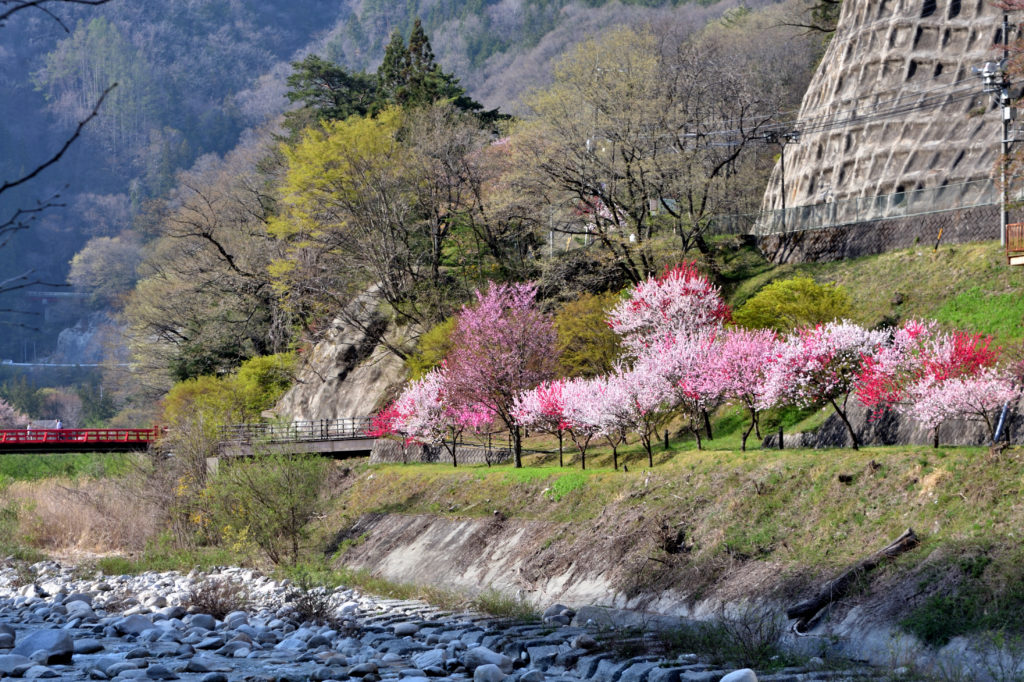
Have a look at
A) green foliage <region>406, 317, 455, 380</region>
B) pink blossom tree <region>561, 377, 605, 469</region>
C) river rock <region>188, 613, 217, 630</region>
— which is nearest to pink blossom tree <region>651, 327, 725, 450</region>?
pink blossom tree <region>561, 377, 605, 469</region>

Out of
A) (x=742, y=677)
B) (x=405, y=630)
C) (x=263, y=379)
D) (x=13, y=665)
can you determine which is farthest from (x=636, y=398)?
(x=263, y=379)

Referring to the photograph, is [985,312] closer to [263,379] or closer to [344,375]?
[344,375]

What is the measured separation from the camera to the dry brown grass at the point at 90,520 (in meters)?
40.2

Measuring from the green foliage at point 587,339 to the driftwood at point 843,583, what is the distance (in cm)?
2215

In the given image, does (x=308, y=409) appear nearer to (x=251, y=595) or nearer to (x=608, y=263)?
(x=608, y=263)

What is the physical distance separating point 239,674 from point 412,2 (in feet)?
658

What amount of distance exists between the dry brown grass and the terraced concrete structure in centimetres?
3135

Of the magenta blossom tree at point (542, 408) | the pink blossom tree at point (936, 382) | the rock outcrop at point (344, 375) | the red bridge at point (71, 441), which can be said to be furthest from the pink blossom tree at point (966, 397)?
the red bridge at point (71, 441)

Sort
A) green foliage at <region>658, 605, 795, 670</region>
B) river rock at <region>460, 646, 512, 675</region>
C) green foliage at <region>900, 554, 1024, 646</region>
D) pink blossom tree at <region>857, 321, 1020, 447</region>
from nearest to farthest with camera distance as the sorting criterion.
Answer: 1. green foliage at <region>900, 554, 1024, 646</region>
2. green foliage at <region>658, 605, 795, 670</region>
3. river rock at <region>460, 646, 512, 675</region>
4. pink blossom tree at <region>857, 321, 1020, 447</region>

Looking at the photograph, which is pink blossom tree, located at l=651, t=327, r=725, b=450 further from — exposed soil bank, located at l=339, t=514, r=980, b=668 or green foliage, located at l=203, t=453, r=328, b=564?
green foliage, located at l=203, t=453, r=328, b=564

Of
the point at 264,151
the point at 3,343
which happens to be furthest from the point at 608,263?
the point at 3,343

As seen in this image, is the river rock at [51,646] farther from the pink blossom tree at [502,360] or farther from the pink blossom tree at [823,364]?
the pink blossom tree at [502,360]

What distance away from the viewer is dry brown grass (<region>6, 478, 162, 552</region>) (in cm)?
4025

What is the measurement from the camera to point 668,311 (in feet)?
119
